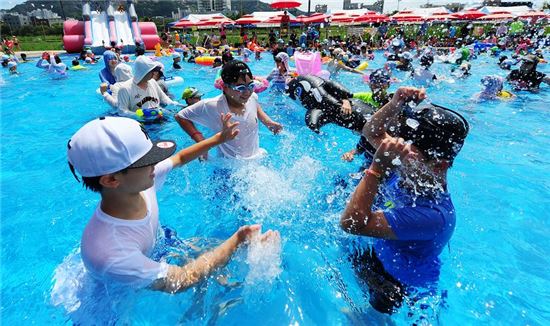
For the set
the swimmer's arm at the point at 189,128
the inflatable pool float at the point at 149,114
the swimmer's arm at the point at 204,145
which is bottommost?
the inflatable pool float at the point at 149,114

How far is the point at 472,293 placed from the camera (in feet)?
10.4

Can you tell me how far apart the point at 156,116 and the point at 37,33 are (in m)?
43.9

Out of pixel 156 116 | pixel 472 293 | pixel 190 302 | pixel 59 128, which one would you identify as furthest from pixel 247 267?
pixel 59 128

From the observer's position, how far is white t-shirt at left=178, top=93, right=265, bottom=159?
12.1 ft

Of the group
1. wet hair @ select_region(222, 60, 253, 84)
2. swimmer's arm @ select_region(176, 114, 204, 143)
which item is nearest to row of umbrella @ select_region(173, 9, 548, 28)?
swimmer's arm @ select_region(176, 114, 204, 143)

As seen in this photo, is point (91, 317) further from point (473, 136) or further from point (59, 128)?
point (473, 136)

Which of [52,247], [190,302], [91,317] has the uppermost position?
[91,317]

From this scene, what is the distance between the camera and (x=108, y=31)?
2353 centimetres

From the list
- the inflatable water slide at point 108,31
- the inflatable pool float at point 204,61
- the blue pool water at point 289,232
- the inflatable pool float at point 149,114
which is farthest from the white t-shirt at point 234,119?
the inflatable water slide at point 108,31

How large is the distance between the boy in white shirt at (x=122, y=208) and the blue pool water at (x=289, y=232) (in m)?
0.45

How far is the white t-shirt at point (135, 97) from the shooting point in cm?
573

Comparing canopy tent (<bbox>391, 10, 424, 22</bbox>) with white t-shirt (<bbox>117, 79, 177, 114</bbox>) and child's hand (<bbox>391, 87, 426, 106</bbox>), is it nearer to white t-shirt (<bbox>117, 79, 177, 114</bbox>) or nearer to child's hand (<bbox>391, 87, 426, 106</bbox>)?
white t-shirt (<bbox>117, 79, 177, 114</bbox>)

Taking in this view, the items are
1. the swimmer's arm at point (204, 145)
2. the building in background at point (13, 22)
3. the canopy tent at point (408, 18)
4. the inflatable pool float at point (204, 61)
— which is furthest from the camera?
the building in background at point (13, 22)

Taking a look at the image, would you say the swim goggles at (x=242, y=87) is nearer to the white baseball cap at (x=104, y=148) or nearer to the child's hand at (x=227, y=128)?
the child's hand at (x=227, y=128)
